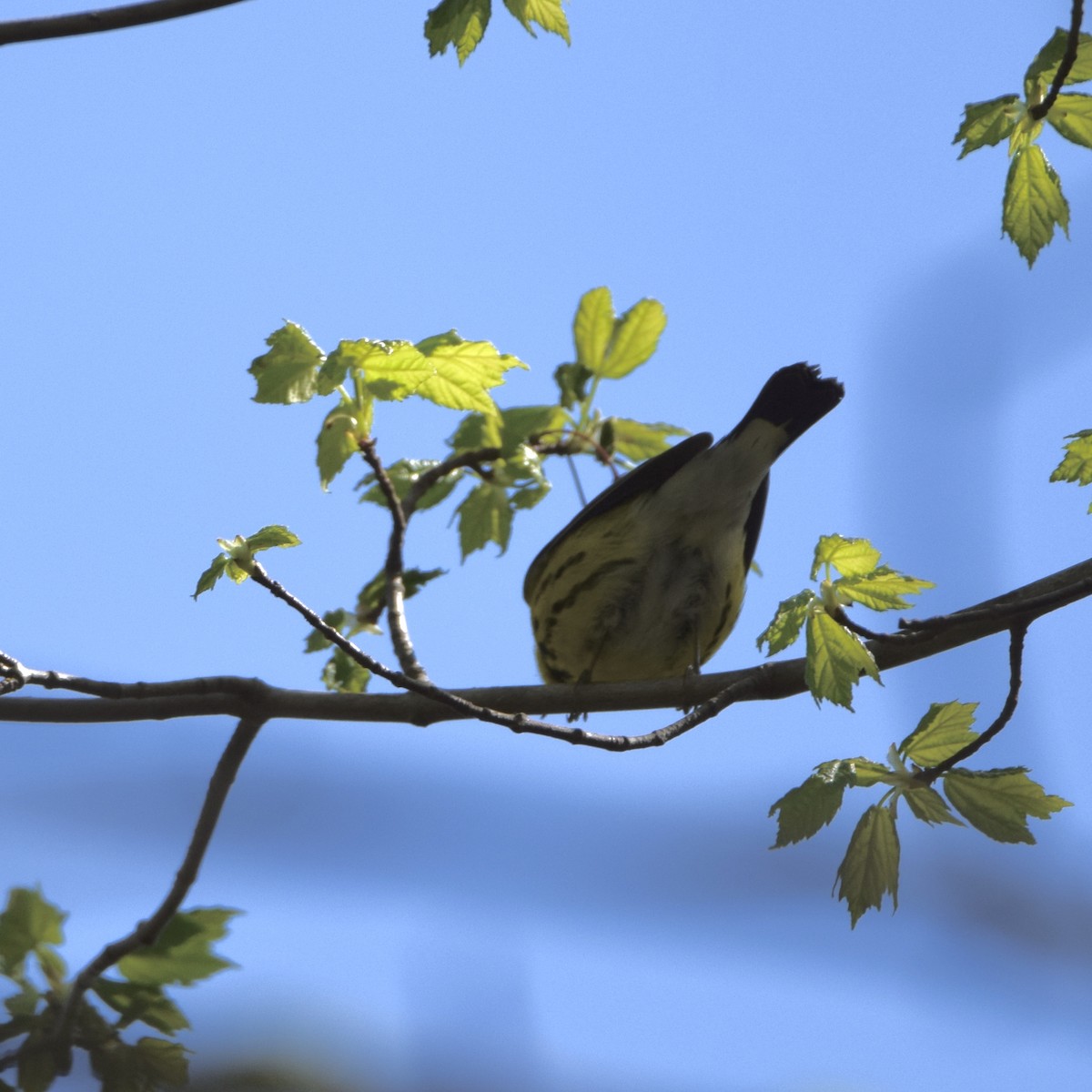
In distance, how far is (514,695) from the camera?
3.31 metres

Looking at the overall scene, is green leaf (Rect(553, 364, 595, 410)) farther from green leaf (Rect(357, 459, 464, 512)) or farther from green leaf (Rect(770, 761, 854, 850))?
green leaf (Rect(770, 761, 854, 850))

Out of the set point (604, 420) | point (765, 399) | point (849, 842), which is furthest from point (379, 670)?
point (765, 399)

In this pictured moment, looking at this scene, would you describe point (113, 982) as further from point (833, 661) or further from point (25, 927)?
point (833, 661)

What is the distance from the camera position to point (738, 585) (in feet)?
16.1

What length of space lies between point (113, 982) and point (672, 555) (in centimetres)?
291

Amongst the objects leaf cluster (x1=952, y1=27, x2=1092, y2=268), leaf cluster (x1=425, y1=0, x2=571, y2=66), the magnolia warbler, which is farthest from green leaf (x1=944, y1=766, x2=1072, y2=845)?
the magnolia warbler

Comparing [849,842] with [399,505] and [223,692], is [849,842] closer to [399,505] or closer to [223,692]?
[223,692]

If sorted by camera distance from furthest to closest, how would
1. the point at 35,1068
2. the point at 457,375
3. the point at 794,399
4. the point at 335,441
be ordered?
the point at 794,399
the point at 335,441
the point at 457,375
the point at 35,1068

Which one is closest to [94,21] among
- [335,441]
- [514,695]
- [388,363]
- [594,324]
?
[388,363]

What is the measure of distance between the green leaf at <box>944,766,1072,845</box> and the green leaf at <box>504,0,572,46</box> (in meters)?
1.81

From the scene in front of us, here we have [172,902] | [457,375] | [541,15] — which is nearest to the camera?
[172,902]

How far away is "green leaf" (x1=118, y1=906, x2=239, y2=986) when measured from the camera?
2.32 m

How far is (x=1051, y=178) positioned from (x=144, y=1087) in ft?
8.32

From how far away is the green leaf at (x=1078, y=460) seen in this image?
3.07 meters
